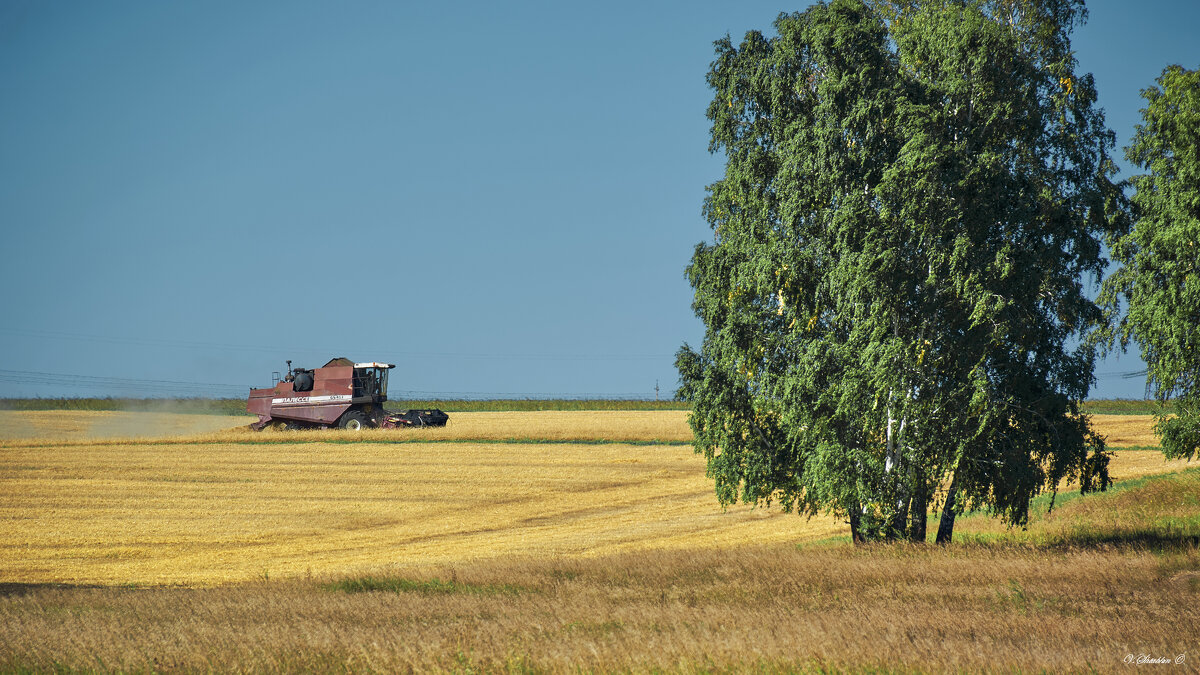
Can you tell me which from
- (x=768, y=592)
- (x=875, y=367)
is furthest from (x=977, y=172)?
(x=768, y=592)

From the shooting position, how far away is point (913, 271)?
19.9m

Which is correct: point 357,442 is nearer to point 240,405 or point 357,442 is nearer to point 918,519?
point 918,519

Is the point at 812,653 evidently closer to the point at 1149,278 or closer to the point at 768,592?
the point at 768,592

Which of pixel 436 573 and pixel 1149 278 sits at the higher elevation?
pixel 1149 278

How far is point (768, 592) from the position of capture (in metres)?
14.2

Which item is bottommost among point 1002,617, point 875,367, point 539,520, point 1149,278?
point 539,520

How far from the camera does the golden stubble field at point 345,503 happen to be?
26.1 metres

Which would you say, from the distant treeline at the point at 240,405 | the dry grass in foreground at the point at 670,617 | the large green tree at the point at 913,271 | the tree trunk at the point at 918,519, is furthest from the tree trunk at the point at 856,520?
the distant treeline at the point at 240,405

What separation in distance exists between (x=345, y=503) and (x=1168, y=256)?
30.9 m

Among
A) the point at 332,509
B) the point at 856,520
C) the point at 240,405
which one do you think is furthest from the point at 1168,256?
the point at 240,405

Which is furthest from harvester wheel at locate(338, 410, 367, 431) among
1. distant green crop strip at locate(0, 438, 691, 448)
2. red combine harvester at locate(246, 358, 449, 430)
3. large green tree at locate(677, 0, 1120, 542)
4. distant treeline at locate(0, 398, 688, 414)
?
large green tree at locate(677, 0, 1120, 542)

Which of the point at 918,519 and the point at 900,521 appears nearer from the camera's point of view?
the point at 900,521

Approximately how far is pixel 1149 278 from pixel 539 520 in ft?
72.2

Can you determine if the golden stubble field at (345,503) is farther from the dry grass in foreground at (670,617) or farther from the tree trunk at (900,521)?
the dry grass in foreground at (670,617)
